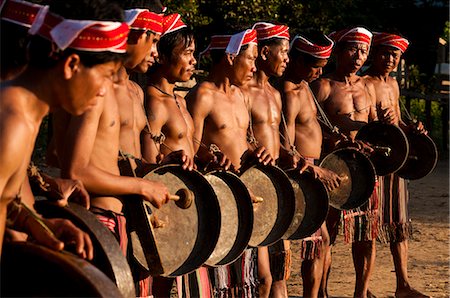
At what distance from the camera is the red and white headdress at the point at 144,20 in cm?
519

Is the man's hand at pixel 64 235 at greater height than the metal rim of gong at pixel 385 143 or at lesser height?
greater

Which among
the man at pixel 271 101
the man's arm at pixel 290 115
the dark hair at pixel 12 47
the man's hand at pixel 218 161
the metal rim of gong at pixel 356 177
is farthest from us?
the metal rim of gong at pixel 356 177

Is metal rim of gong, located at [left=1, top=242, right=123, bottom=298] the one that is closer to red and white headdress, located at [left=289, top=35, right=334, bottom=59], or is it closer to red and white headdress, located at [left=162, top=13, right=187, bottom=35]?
red and white headdress, located at [left=162, top=13, right=187, bottom=35]

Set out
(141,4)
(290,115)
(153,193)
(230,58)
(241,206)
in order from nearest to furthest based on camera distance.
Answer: (153,193), (141,4), (241,206), (230,58), (290,115)

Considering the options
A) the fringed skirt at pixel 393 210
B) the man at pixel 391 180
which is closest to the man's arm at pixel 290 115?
the man at pixel 391 180

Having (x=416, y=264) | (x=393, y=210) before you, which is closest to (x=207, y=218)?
(x=393, y=210)

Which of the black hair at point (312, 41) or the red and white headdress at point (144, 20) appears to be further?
the black hair at point (312, 41)

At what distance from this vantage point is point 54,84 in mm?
3631

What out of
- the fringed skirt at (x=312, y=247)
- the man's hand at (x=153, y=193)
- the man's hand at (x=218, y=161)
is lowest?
the fringed skirt at (x=312, y=247)

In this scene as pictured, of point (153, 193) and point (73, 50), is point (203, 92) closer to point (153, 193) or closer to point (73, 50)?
point (153, 193)

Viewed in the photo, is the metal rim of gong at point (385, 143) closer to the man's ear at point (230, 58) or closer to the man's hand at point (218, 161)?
the man's ear at point (230, 58)

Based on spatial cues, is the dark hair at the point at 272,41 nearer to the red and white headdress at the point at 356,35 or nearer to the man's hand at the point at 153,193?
the red and white headdress at the point at 356,35

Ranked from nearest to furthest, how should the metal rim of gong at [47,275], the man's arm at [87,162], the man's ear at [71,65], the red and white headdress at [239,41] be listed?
the metal rim of gong at [47,275] → the man's ear at [71,65] → the man's arm at [87,162] → the red and white headdress at [239,41]

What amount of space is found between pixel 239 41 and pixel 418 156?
9.33ft
